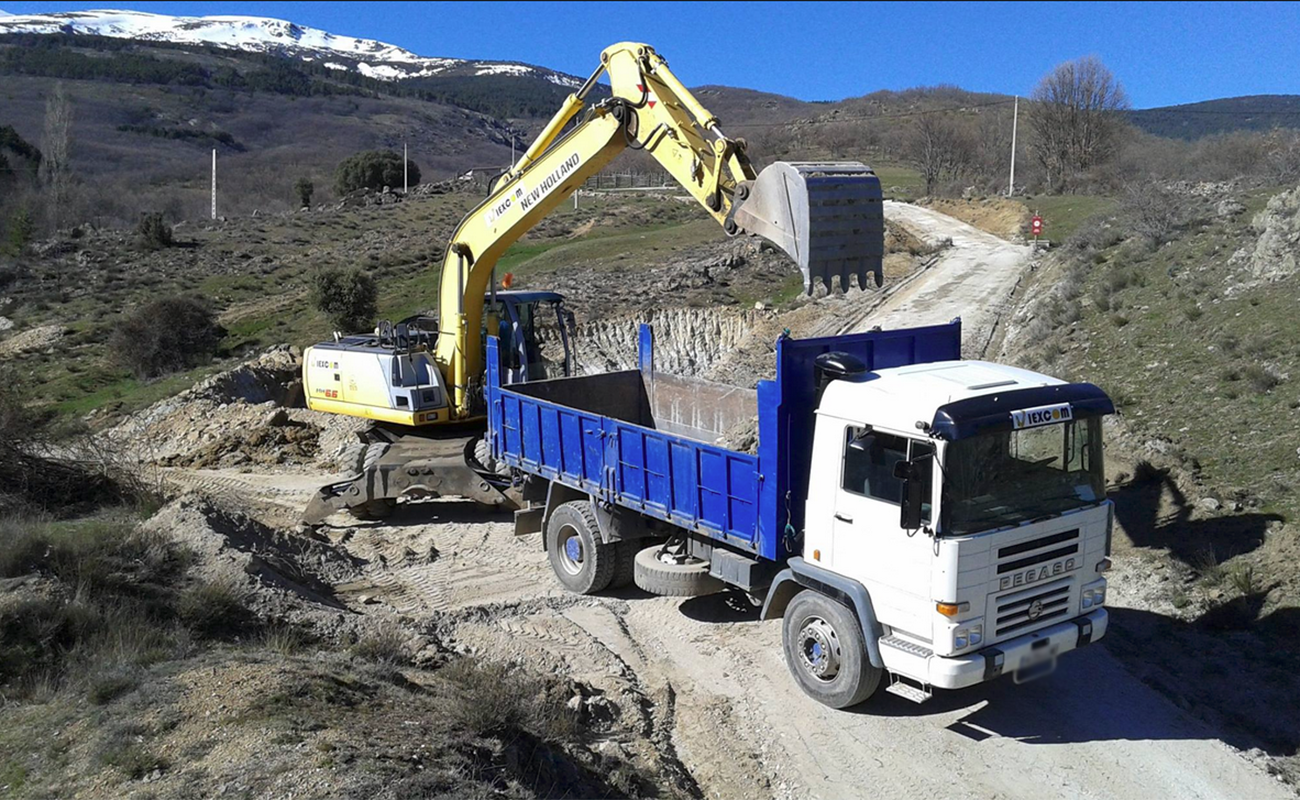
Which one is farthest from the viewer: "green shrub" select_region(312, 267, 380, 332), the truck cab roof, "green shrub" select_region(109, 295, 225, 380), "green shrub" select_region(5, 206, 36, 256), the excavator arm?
"green shrub" select_region(5, 206, 36, 256)

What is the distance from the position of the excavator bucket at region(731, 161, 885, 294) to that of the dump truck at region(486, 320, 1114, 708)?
73 centimetres

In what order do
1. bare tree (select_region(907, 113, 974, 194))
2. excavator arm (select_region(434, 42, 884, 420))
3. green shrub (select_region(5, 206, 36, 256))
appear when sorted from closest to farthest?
excavator arm (select_region(434, 42, 884, 420)) < green shrub (select_region(5, 206, 36, 256)) < bare tree (select_region(907, 113, 974, 194))

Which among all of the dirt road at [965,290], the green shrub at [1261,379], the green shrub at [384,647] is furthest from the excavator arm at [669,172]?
the dirt road at [965,290]

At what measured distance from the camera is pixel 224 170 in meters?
110

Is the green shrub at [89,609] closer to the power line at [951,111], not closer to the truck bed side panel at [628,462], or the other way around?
the truck bed side panel at [628,462]

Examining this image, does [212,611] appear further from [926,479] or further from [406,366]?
[926,479]

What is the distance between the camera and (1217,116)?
109688mm

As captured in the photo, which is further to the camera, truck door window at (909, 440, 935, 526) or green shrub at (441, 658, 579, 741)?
truck door window at (909, 440, 935, 526)

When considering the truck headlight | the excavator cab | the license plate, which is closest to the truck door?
the license plate

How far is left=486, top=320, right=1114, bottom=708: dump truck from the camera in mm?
8023

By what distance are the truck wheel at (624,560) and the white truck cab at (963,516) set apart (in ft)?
10.8

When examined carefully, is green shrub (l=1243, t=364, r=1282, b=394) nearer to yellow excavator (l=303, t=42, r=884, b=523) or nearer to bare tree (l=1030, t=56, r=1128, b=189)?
yellow excavator (l=303, t=42, r=884, b=523)

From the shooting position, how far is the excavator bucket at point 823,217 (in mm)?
9750

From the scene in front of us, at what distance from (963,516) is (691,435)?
603 centimetres
